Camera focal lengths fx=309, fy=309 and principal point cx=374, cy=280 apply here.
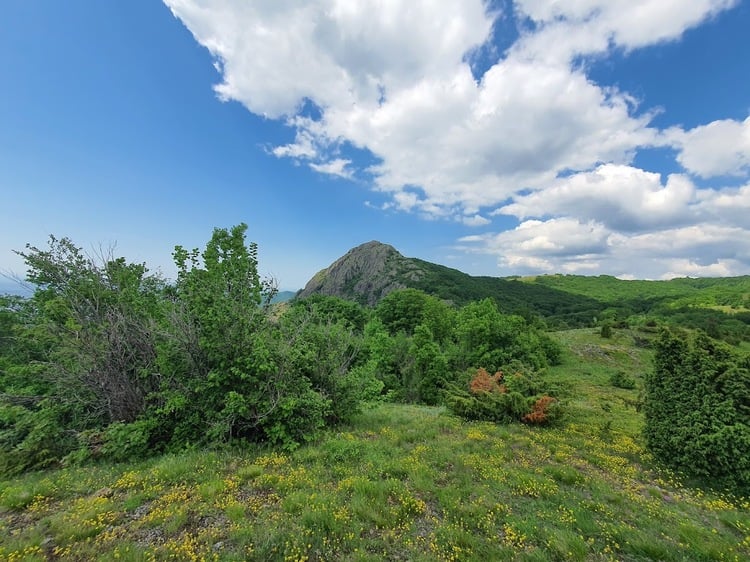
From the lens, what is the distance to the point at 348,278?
478 feet

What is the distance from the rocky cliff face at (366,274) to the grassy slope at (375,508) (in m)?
113

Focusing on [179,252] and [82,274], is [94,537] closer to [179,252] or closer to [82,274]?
[179,252]

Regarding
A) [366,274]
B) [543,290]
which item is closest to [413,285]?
[366,274]

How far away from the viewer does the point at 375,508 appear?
19.8 ft

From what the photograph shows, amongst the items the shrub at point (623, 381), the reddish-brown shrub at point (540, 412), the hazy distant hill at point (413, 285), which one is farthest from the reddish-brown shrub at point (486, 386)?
the hazy distant hill at point (413, 285)

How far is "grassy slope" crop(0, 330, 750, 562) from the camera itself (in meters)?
4.92

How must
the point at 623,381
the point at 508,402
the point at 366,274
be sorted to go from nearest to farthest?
1. the point at 508,402
2. the point at 623,381
3. the point at 366,274

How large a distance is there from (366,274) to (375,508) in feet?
459

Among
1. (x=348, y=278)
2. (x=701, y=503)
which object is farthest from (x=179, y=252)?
(x=348, y=278)

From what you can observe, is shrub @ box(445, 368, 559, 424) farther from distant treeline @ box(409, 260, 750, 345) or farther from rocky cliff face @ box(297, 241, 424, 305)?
rocky cliff face @ box(297, 241, 424, 305)

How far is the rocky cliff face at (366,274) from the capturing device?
130 meters

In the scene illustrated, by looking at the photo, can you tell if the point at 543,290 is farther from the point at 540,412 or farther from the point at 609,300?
the point at 540,412

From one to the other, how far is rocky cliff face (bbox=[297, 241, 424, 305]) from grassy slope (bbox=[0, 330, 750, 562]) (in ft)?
372

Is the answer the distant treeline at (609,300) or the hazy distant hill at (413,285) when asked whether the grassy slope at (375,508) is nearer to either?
the distant treeline at (609,300)
